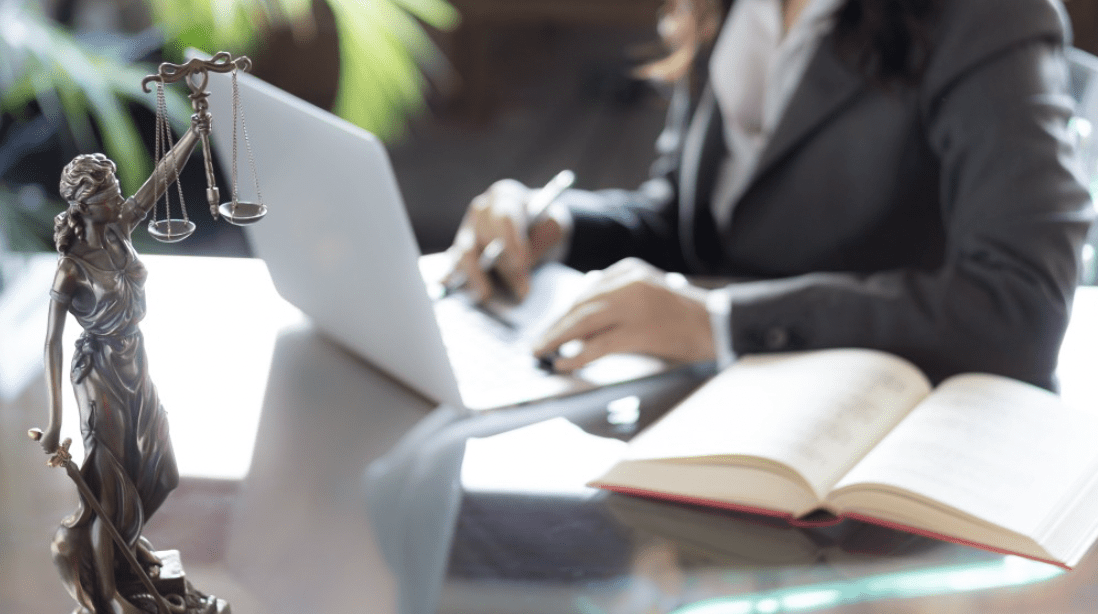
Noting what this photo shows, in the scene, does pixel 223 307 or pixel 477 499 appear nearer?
pixel 477 499

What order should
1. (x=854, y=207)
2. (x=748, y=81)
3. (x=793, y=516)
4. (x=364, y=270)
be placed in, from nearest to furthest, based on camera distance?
(x=793, y=516) → (x=364, y=270) → (x=854, y=207) → (x=748, y=81)

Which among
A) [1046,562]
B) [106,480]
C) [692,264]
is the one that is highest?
[106,480]

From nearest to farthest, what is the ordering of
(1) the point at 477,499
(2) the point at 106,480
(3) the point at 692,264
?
(2) the point at 106,480 < (1) the point at 477,499 < (3) the point at 692,264

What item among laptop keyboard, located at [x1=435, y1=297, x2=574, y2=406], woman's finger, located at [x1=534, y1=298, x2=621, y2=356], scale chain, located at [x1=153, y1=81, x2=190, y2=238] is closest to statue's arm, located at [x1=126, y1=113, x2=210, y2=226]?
scale chain, located at [x1=153, y1=81, x2=190, y2=238]

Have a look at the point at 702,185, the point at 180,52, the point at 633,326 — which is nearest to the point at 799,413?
the point at 633,326

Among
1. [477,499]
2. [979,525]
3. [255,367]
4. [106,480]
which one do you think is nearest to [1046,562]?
[979,525]

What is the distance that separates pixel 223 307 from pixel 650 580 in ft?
2.20

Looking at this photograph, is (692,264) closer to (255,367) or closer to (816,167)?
(816,167)

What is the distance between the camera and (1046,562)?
2.43ft

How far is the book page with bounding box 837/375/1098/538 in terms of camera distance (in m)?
0.77

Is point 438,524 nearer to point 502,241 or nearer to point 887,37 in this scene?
point 502,241

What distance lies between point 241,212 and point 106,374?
11 centimetres

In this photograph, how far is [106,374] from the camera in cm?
56

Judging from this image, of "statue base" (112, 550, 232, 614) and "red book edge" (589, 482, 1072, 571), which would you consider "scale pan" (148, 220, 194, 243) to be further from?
"red book edge" (589, 482, 1072, 571)
